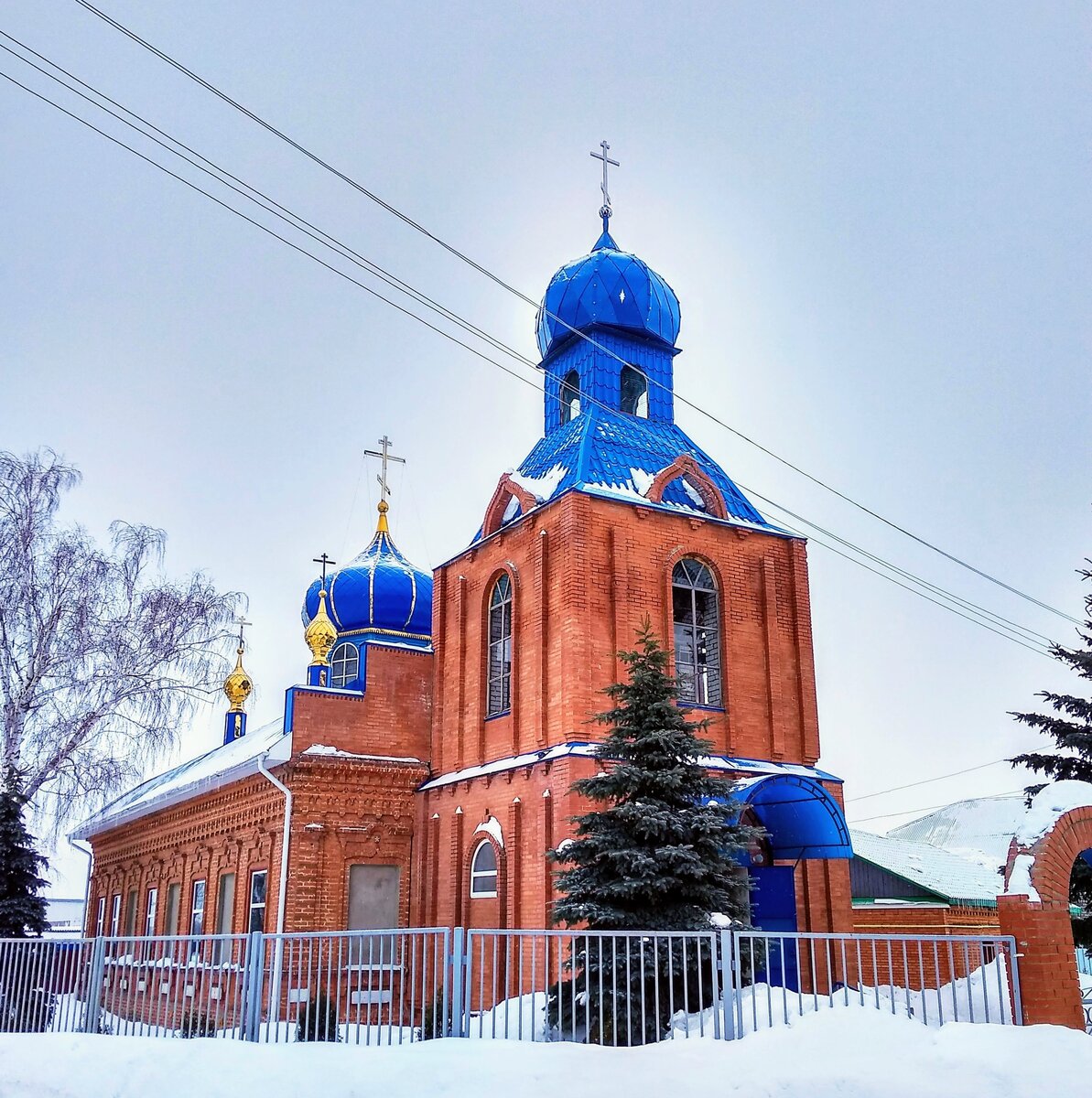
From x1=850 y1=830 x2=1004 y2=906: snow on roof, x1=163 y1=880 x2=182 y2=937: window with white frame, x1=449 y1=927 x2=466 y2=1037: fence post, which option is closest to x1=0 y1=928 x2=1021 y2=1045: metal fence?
x1=449 y1=927 x2=466 y2=1037: fence post

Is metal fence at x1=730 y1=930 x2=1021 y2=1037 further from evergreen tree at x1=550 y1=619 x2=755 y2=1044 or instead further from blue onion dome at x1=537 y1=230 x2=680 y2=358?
blue onion dome at x1=537 y1=230 x2=680 y2=358

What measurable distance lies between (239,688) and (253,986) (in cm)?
2012

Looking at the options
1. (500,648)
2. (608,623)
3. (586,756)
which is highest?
(500,648)

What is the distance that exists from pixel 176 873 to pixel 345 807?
19.7 feet

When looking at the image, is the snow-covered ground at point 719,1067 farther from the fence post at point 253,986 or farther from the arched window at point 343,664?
the arched window at point 343,664

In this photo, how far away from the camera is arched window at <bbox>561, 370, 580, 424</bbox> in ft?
→ 59.2

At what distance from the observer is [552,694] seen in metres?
14.3

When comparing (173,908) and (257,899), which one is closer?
(257,899)

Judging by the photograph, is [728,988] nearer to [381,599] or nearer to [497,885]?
[497,885]

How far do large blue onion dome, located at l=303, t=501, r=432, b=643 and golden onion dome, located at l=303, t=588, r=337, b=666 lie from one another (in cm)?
90

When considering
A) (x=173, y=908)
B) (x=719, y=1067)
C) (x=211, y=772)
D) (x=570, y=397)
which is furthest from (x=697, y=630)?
(x=173, y=908)

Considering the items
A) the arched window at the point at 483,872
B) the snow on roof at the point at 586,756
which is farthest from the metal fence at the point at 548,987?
the snow on roof at the point at 586,756

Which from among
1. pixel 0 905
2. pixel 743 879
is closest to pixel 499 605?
pixel 743 879

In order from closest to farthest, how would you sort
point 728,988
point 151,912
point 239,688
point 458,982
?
point 728,988 < point 458,982 < point 151,912 < point 239,688
